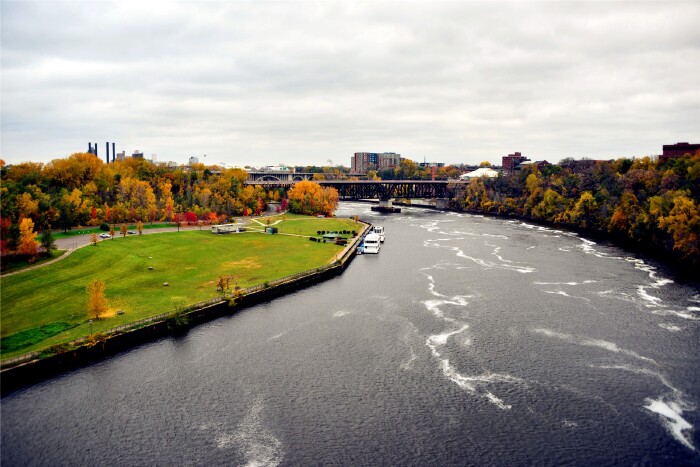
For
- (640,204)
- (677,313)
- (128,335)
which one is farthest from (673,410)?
(640,204)

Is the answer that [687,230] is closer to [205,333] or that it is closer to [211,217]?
[205,333]

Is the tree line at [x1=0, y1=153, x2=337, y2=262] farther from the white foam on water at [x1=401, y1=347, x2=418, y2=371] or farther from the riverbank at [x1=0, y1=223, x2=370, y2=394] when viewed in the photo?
the white foam on water at [x1=401, y1=347, x2=418, y2=371]

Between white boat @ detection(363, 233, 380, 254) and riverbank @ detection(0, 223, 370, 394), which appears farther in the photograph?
white boat @ detection(363, 233, 380, 254)

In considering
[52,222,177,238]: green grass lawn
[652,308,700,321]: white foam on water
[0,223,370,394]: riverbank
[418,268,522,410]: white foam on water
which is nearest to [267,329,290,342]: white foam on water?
[0,223,370,394]: riverbank

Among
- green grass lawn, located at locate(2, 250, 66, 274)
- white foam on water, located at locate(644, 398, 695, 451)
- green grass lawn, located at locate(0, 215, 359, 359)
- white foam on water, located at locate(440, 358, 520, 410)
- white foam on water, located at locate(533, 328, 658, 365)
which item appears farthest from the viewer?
green grass lawn, located at locate(2, 250, 66, 274)

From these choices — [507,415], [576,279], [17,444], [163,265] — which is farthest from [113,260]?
[576,279]

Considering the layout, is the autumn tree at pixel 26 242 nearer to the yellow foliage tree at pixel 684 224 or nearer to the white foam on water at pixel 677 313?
the white foam on water at pixel 677 313

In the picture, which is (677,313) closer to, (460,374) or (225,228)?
(460,374)
